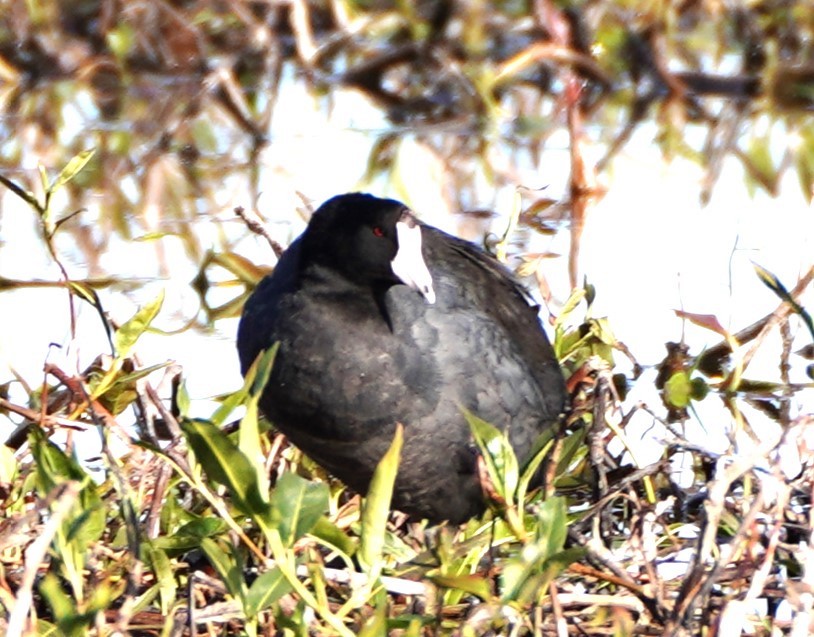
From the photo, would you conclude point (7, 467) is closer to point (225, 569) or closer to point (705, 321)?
point (225, 569)

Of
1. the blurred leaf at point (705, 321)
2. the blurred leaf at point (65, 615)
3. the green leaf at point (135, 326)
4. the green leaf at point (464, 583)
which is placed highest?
the green leaf at point (135, 326)

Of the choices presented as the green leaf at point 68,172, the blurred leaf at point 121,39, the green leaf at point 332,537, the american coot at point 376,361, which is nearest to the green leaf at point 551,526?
the green leaf at point 332,537

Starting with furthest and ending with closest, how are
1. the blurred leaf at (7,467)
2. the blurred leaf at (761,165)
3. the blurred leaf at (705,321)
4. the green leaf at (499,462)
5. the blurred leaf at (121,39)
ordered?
1. the blurred leaf at (121,39)
2. the blurred leaf at (761,165)
3. the blurred leaf at (705,321)
4. the blurred leaf at (7,467)
5. the green leaf at (499,462)

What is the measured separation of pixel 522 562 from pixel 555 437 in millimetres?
426

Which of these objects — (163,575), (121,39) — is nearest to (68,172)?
(163,575)

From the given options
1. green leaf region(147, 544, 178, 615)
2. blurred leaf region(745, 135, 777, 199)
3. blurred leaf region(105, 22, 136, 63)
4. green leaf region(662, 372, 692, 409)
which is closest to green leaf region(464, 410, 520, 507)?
green leaf region(147, 544, 178, 615)

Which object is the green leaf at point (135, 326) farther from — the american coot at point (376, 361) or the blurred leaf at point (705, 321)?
the blurred leaf at point (705, 321)

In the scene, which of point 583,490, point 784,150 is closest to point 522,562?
point 583,490

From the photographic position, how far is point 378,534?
1382 millimetres

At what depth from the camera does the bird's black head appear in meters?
2.08

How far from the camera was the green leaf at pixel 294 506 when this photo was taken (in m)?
1.36

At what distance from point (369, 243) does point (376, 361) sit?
16 centimetres

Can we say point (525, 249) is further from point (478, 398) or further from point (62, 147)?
point (62, 147)

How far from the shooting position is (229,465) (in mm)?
1365
